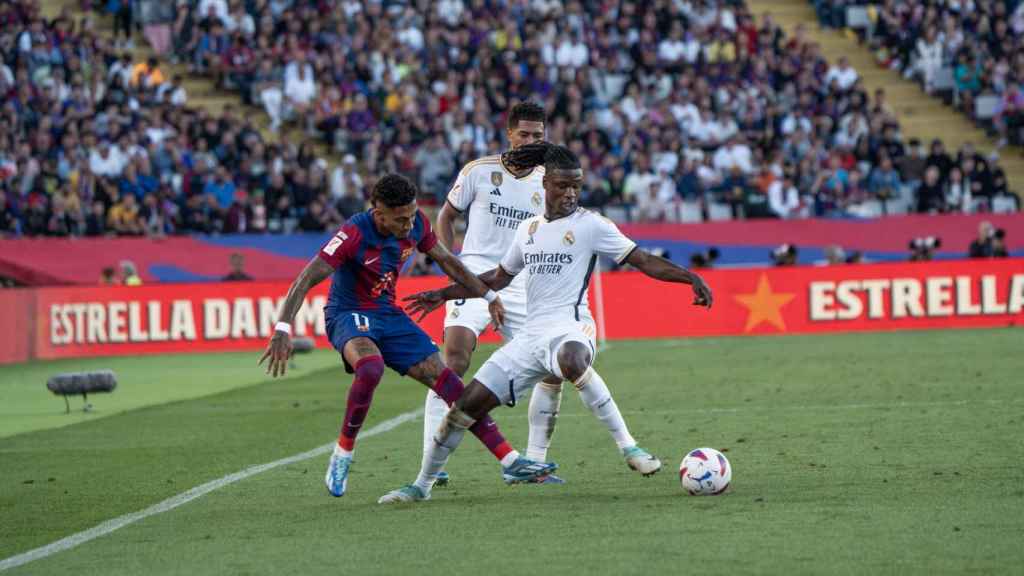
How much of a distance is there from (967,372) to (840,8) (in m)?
22.8

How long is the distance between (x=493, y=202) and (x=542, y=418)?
1642 mm

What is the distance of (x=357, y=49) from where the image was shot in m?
34.3

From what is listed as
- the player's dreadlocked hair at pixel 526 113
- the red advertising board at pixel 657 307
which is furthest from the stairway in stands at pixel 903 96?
the player's dreadlocked hair at pixel 526 113

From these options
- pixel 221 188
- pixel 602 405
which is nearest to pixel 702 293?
pixel 602 405

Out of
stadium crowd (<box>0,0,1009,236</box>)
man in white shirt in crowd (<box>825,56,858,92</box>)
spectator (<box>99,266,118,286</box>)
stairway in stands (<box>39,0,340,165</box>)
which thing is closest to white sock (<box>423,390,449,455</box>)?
spectator (<box>99,266,118,286</box>)

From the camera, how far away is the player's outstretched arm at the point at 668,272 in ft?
30.8

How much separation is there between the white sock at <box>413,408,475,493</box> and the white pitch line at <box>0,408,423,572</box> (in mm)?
1493

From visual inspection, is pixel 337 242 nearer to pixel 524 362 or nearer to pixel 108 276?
pixel 524 362

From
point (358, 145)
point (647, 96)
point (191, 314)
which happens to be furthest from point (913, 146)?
point (191, 314)

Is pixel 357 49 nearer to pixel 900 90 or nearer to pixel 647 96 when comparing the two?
pixel 647 96

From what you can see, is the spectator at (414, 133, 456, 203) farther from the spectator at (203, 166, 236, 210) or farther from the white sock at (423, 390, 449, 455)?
the white sock at (423, 390, 449, 455)

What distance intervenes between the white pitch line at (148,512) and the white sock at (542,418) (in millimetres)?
2022

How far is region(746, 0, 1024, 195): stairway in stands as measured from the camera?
35.3m

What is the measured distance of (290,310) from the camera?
9500 millimetres
